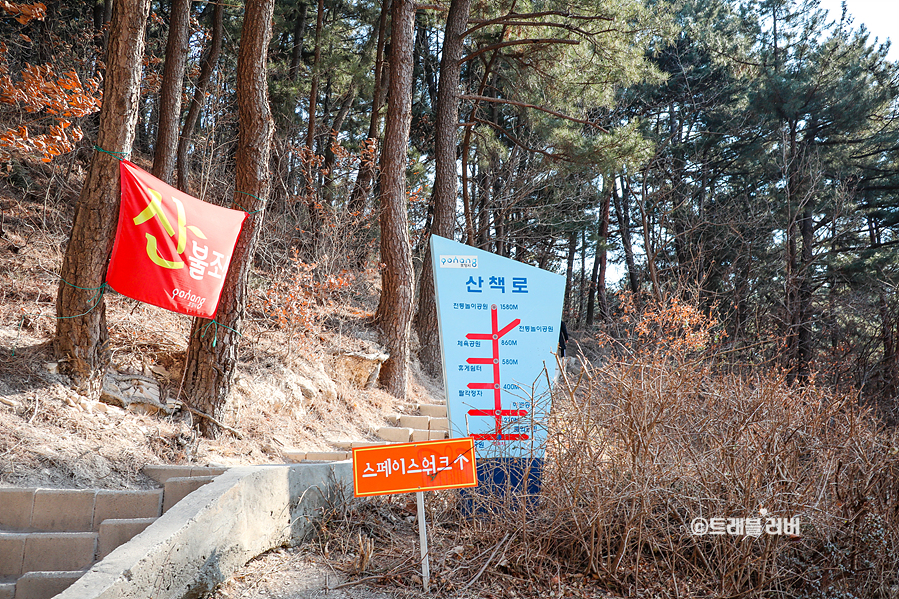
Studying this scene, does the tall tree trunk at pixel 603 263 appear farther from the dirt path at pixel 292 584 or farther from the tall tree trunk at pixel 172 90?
the dirt path at pixel 292 584

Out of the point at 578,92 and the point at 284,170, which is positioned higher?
the point at 578,92

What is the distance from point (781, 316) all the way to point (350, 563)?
532 inches

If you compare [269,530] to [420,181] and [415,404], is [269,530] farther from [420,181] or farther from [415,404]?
[420,181]

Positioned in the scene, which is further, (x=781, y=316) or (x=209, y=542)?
(x=781, y=316)

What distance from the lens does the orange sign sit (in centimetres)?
335

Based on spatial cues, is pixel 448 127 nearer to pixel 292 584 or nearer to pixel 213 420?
pixel 213 420

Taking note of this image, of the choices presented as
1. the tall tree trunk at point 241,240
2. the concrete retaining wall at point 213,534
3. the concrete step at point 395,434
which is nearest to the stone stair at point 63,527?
the concrete retaining wall at point 213,534

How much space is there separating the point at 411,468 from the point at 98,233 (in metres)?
3.59

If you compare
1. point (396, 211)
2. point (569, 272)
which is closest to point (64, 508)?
point (396, 211)

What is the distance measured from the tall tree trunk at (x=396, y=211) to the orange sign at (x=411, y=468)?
231 inches

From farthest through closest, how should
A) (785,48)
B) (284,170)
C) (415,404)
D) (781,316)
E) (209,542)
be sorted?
(785,48)
(781,316)
(284,170)
(415,404)
(209,542)

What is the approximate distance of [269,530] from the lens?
395 centimetres

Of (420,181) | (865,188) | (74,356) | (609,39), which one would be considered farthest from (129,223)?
(865,188)

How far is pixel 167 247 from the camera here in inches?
186
